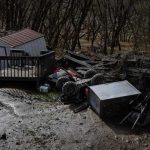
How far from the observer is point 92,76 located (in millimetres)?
18516

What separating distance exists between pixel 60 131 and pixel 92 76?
5094 mm

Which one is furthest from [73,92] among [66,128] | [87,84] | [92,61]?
[92,61]

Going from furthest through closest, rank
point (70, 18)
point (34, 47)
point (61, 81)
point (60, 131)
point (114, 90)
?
point (70, 18)
point (34, 47)
point (61, 81)
point (114, 90)
point (60, 131)

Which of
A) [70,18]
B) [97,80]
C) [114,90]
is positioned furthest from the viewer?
[70,18]

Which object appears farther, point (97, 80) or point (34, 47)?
point (34, 47)

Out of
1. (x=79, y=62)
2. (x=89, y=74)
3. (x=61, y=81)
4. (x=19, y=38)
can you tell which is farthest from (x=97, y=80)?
(x=19, y=38)

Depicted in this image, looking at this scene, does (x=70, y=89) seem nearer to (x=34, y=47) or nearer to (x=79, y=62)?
(x=79, y=62)

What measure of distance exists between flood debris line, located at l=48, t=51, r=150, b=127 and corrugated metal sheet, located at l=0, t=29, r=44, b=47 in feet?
6.25

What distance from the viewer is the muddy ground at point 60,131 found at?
12.9 meters

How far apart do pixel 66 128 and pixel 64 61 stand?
8.48 m

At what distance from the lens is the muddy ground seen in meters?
12.9

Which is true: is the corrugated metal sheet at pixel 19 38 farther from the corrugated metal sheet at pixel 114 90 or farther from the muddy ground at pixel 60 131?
the corrugated metal sheet at pixel 114 90

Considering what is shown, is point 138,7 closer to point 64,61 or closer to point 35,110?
point 64,61

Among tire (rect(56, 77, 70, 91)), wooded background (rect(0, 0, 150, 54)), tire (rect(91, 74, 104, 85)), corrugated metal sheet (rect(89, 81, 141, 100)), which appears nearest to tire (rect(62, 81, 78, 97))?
tire (rect(91, 74, 104, 85))
